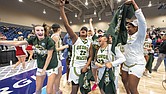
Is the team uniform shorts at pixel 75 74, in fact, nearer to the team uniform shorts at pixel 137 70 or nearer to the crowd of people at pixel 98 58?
the crowd of people at pixel 98 58

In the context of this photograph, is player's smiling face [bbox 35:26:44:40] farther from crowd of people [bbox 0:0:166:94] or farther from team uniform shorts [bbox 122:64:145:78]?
team uniform shorts [bbox 122:64:145:78]

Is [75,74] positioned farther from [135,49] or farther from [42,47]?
[135,49]

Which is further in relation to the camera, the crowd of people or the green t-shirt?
the green t-shirt

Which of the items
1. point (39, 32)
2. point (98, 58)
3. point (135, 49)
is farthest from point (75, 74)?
point (135, 49)

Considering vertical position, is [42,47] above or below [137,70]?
above

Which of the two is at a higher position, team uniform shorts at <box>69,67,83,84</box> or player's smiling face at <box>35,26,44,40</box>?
player's smiling face at <box>35,26,44,40</box>

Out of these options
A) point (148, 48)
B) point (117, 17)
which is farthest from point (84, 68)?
point (148, 48)

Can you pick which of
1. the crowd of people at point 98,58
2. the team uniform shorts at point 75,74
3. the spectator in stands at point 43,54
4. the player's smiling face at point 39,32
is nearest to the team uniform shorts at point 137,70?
the crowd of people at point 98,58

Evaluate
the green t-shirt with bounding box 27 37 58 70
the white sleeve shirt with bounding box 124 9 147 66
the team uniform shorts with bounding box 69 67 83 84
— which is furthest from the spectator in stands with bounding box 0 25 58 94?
the white sleeve shirt with bounding box 124 9 147 66

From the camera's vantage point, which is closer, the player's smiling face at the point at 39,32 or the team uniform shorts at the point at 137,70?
the team uniform shorts at the point at 137,70

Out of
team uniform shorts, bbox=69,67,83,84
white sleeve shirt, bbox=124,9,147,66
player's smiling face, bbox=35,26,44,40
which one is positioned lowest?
team uniform shorts, bbox=69,67,83,84

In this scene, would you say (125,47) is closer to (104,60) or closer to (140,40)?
(140,40)

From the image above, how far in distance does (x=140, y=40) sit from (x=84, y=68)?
0.92m

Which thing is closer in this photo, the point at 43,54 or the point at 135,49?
the point at 135,49
